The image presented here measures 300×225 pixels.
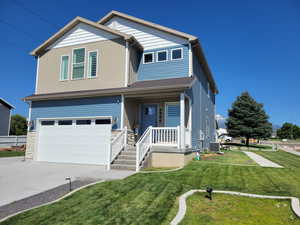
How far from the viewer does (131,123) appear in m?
11.1

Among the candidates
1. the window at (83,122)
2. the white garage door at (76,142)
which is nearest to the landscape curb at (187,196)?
the white garage door at (76,142)

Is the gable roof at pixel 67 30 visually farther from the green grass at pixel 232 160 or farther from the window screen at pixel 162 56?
the green grass at pixel 232 160

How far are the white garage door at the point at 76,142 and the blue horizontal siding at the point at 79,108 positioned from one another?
461 millimetres

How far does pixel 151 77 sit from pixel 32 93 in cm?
850

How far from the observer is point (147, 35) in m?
12.4

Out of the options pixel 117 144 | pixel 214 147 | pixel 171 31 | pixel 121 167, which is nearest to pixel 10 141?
pixel 117 144

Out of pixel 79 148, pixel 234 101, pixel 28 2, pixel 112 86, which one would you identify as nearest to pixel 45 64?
pixel 28 2

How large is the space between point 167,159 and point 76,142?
16.8 feet

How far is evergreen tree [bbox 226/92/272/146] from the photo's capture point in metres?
27.3

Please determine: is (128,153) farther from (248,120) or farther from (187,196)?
(248,120)

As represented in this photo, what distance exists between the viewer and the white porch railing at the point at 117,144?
8.67 meters

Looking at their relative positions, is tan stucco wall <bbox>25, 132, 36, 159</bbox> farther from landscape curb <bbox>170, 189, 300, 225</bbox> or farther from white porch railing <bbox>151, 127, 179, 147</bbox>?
landscape curb <bbox>170, 189, 300, 225</bbox>

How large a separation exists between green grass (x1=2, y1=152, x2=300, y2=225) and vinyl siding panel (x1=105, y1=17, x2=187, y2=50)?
793 cm

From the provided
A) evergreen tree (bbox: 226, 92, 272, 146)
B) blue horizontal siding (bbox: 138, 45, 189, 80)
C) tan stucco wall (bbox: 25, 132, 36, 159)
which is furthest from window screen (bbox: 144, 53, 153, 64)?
evergreen tree (bbox: 226, 92, 272, 146)
